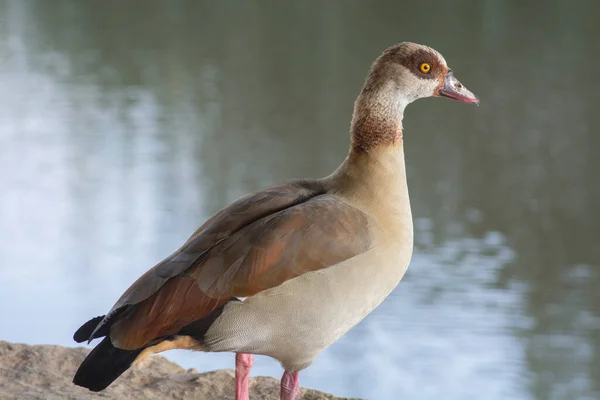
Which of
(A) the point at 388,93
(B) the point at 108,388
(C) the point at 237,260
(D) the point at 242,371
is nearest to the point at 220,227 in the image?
(C) the point at 237,260

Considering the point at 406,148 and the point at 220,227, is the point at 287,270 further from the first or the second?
the point at 406,148

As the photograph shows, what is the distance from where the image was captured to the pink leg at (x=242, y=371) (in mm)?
2934

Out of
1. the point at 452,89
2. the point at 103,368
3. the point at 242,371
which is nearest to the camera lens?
the point at 103,368

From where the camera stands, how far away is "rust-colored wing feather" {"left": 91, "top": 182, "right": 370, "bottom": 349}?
2607 mm

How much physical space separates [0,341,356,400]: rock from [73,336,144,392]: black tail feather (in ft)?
2.39

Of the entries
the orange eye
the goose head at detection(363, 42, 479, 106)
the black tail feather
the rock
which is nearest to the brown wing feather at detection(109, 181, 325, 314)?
the black tail feather

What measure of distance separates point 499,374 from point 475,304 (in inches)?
38.7

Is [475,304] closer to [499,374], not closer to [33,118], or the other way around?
[499,374]

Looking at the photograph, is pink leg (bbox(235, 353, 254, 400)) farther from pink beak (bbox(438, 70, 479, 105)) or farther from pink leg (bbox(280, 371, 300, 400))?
pink beak (bbox(438, 70, 479, 105))

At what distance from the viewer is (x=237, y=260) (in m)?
2.66

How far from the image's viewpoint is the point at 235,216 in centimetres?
283

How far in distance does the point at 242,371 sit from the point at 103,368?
1.62 feet

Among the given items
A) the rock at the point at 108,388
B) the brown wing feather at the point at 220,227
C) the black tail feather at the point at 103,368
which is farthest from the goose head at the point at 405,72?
the rock at the point at 108,388

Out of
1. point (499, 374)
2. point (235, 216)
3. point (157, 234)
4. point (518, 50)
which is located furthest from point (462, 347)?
point (518, 50)
